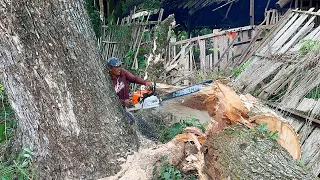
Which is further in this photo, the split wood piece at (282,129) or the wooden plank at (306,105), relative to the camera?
the wooden plank at (306,105)

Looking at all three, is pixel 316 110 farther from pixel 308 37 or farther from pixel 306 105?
pixel 308 37

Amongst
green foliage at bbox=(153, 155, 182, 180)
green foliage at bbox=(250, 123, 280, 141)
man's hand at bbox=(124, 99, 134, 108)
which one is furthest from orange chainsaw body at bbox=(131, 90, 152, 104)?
green foliage at bbox=(250, 123, 280, 141)

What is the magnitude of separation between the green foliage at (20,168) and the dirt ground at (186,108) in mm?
1996

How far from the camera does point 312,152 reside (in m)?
4.29

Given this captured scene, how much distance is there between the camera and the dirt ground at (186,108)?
429cm

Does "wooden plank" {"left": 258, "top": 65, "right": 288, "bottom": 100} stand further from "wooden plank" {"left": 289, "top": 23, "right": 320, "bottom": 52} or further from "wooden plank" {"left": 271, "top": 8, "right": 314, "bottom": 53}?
"wooden plank" {"left": 271, "top": 8, "right": 314, "bottom": 53}

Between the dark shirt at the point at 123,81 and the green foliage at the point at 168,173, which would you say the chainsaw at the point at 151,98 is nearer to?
the dark shirt at the point at 123,81

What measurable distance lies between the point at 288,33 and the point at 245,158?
505 cm

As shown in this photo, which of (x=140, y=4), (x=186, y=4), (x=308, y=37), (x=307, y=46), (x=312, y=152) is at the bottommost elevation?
(x=312, y=152)

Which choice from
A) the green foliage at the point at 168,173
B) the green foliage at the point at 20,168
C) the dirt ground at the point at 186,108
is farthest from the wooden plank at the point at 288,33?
the green foliage at the point at 20,168

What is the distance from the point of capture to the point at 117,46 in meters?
8.60

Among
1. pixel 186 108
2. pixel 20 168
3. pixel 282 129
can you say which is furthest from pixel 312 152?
pixel 20 168

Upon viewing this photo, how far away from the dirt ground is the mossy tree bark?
1.25 meters

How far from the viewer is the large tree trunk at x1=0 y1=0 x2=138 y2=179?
8.27 ft
